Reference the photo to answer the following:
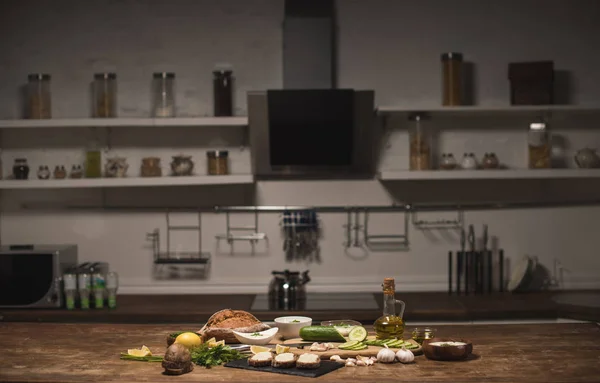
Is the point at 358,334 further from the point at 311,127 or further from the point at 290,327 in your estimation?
the point at 311,127

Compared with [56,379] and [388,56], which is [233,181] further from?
[56,379]

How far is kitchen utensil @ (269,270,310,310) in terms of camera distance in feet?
15.1

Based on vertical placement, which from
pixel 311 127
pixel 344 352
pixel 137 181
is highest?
pixel 311 127

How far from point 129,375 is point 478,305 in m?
2.45

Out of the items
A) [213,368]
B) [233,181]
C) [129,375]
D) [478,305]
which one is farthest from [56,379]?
[478,305]

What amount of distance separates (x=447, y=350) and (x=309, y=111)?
7.40 ft

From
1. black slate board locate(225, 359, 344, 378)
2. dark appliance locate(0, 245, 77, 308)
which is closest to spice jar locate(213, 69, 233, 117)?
dark appliance locate(0, 245, 77, 308)

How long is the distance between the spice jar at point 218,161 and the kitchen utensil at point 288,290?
689 millimetres

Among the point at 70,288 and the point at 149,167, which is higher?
the point at 149,167

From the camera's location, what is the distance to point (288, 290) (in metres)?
4.60

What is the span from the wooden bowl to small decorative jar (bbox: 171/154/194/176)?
2345 mm

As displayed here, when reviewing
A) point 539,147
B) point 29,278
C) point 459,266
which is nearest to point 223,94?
point 29,278

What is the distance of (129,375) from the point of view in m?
2.63

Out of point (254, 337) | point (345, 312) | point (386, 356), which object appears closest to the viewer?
point (386, 356)
